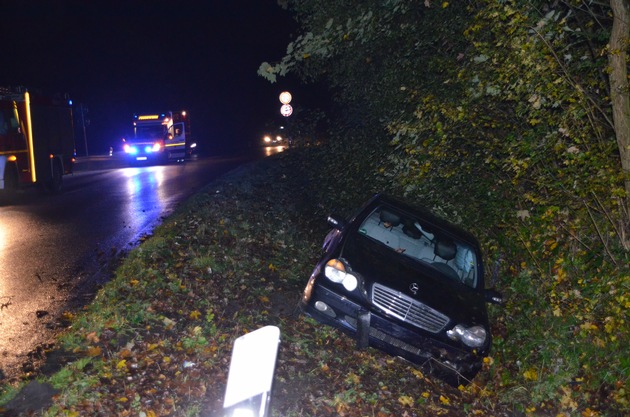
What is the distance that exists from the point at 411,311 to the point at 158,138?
3070cm

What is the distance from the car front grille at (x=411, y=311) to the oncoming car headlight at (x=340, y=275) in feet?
0.82

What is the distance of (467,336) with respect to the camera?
6.41 meters

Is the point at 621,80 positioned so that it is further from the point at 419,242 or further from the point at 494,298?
the point at 419,242

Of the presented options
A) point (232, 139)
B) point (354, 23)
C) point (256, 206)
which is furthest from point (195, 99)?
point (354, 23)

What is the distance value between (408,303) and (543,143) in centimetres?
229

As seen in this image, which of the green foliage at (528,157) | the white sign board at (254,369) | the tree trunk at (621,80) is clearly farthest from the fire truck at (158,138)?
the white sign board at (254,369)

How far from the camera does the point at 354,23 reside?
849cm

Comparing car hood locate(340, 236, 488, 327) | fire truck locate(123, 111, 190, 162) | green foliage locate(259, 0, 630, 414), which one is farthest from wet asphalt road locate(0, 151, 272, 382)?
fire truck locate(123, 111, 190, 162)

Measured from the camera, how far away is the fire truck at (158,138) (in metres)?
34.6

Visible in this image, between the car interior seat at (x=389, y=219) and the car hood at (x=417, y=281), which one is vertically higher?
the car interior seat at (x=389, y=219)

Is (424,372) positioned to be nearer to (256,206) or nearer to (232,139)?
(256,206)

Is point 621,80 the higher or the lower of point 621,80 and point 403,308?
the higher

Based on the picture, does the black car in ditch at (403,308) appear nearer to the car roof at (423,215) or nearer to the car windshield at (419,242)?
the car windshield at (419,242)

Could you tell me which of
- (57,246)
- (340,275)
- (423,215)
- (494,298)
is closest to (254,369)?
(340,275)
